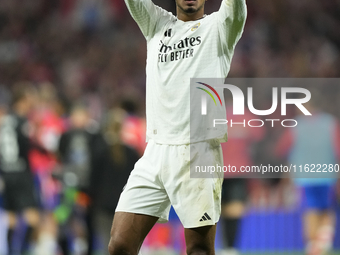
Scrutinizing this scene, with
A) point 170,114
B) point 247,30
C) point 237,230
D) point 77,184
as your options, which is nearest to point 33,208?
point 77,184

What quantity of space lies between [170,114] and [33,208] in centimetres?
423

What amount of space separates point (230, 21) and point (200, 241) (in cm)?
143

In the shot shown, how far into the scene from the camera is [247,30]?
11977 mm

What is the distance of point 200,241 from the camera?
11.4ft

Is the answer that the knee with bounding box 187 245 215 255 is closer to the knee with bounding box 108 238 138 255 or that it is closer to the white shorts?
the white shorts

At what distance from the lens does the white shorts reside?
3482 millimetres

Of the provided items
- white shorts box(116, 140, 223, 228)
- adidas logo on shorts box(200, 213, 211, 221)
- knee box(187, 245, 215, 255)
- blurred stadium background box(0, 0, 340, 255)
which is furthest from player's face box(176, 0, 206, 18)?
blurred stadium background box(0, 0, 340, 255)

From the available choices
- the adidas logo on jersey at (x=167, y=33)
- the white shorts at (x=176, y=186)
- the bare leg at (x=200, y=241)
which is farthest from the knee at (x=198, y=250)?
the adidas logo on jersey at (x=167, y=33)

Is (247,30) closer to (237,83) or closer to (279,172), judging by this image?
(237,83)

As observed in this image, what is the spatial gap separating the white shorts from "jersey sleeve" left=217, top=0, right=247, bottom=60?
675 millimetres

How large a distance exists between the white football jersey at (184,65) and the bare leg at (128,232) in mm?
532

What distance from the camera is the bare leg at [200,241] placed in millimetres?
3453

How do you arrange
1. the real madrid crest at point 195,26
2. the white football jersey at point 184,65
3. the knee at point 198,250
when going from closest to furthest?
the knee at point 198,250, the white football jersey at point 184,65, the real madrid crest at point 195,26
